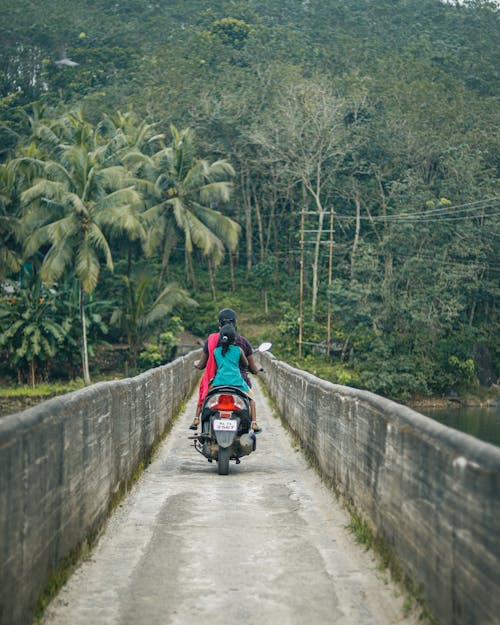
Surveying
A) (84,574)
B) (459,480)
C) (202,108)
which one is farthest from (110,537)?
(202,108)

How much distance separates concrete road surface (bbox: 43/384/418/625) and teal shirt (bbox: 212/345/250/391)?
49.4 inches

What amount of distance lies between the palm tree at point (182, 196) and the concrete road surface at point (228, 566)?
127ft

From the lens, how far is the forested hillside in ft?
144

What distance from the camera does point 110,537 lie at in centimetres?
704

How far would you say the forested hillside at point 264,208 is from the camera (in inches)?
1729

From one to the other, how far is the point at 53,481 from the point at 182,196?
44025mm

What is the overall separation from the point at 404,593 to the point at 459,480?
4.36ft

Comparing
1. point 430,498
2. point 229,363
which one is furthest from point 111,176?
point 430,498

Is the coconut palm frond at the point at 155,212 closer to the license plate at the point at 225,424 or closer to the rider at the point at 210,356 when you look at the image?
the rider at the point at 210,356

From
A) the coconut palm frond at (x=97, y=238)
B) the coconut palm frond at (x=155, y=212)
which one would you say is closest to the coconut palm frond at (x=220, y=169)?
the coconut palm frond at (x=155, y=212)

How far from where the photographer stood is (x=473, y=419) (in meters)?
40.4

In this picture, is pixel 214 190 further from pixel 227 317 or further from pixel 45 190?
pixel 227 317

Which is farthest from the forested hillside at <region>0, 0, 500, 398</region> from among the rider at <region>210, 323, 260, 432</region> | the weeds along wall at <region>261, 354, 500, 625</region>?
→ the weeds along wall at <region>261, 354, 500, 625</region>

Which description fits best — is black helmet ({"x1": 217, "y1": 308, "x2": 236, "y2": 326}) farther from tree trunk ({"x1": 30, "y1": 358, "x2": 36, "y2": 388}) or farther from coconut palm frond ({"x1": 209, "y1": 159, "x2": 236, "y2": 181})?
coconut palm frond ({"x1": 209, "y1": 159, "x2": 236, "y2": 181})
